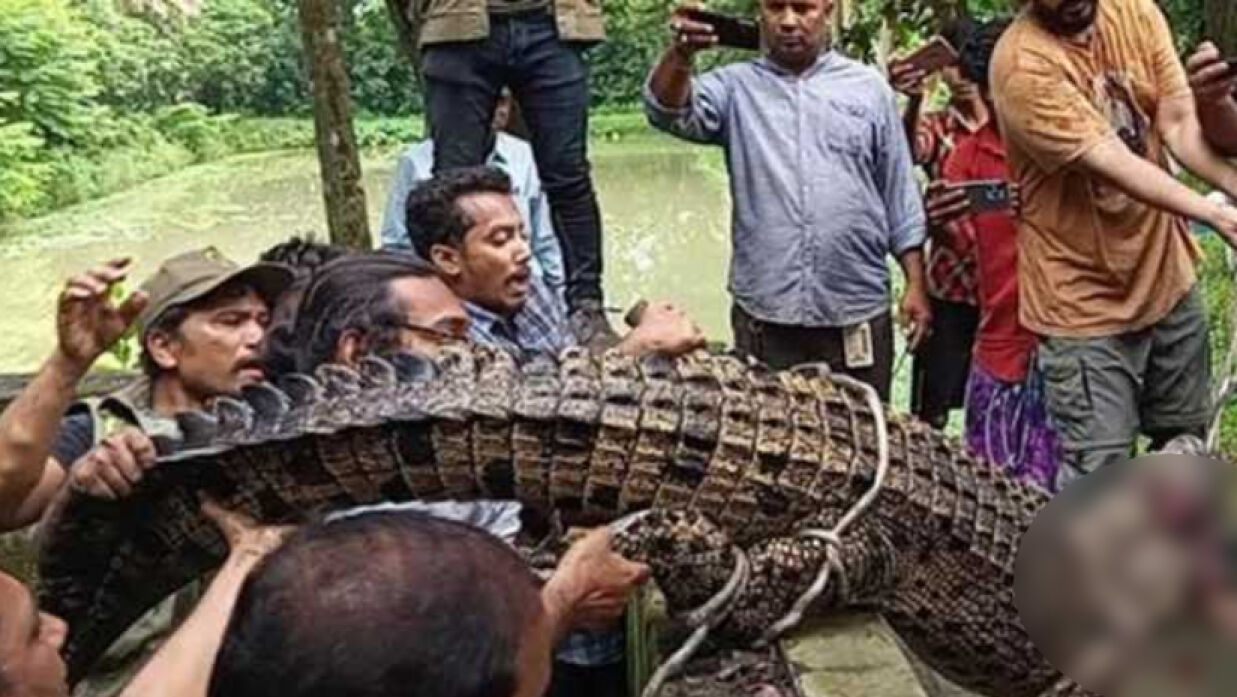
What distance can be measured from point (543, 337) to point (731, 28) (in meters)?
0.93

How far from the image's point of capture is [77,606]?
2.54 meters

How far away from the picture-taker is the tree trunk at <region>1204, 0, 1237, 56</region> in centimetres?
774

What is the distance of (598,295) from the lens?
459 cm

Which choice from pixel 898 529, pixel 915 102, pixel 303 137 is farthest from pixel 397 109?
pixel 898 529

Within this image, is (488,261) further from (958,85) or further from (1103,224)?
Result: (958,85)

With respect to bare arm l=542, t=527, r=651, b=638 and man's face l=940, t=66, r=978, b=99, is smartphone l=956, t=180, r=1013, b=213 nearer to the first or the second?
man's face l=940, t=66, r=978, b=99

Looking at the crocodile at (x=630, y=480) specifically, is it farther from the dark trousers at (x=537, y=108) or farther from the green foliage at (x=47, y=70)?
the green foliage at (x=47, y=70)

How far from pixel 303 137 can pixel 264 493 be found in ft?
110

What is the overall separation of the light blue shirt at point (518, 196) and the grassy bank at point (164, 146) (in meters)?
20.5

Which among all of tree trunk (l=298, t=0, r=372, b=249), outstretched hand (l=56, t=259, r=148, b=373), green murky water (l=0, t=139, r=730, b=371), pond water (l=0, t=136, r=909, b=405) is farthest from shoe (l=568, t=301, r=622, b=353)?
pond water (l=0, t=136, r=909, b=405)

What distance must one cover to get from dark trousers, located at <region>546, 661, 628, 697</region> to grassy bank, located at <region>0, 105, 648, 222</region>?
71.5 feet

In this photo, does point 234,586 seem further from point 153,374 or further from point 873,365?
point 873,365

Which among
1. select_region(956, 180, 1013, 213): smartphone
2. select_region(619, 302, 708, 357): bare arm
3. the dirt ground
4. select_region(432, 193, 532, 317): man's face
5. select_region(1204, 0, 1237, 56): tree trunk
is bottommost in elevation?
the dirt ground

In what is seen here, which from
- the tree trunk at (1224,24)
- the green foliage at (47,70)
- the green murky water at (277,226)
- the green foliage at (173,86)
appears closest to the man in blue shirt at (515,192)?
the tree trunk at (1224,24)
